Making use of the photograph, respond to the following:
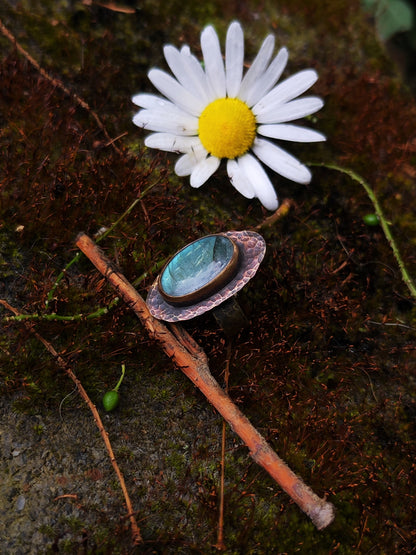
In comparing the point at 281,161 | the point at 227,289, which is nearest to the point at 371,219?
the point at 281,161

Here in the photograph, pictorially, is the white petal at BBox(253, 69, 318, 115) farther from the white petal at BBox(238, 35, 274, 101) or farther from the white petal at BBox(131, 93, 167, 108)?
the white petal at BBox(131, 93, 167, 108)

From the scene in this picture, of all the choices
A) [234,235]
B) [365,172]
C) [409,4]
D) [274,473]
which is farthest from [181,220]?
[409,4]

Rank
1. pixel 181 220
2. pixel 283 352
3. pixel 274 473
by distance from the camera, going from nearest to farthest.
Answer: pixel 274 473
pixel 283 352
pixel 181 220

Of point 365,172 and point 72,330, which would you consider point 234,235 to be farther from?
point 365,172

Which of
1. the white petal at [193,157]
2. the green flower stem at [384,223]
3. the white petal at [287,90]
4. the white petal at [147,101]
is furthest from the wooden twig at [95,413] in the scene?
the green flower stem at [384,223]

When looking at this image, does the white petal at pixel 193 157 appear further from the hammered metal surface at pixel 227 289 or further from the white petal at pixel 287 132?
the hammered metal surface at pixel 227 289

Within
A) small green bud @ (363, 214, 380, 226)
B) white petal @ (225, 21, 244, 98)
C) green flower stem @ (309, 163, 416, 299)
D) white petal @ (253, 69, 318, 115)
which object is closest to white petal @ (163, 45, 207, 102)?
white petal @ (225, 21, 244, 98)
